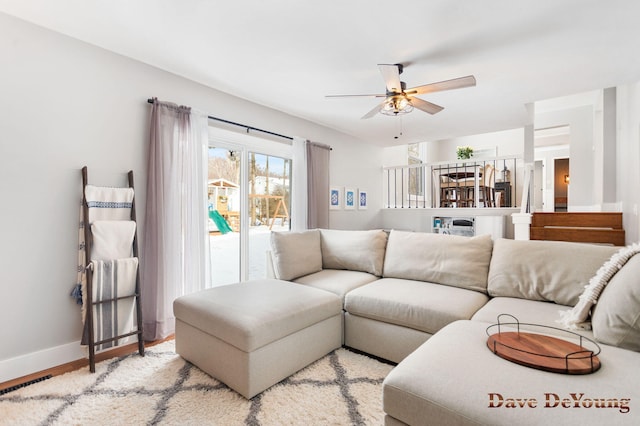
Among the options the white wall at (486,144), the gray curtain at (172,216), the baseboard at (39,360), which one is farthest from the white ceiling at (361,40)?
the white wall at (486,144)

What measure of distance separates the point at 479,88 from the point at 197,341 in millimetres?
3702

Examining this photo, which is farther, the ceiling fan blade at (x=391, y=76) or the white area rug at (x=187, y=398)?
the ceiling fan blade at (x=391, y=76)

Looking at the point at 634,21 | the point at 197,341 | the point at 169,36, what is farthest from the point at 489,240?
the point at 169,36

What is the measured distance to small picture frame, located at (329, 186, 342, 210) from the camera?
5079 millimetres

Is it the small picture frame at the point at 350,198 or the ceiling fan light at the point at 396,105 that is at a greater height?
the ceiling fan light at the point at 396,105

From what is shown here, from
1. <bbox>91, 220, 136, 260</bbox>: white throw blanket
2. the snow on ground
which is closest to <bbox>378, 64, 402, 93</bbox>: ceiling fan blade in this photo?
the snow on ground

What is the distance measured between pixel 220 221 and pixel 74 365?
1819 millimetres

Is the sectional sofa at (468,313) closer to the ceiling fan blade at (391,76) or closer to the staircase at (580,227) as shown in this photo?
the ceiling fan blade at (391,76)

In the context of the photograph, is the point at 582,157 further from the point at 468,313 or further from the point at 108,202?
the point at 108,202

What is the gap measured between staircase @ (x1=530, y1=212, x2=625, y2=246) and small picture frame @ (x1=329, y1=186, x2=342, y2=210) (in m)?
2.81

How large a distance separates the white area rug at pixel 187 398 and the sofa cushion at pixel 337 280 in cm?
57

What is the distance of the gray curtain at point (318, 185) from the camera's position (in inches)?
175

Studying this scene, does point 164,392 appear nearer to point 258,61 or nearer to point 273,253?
point 273,253

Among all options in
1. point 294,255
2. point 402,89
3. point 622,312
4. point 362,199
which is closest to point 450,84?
point 402,89
